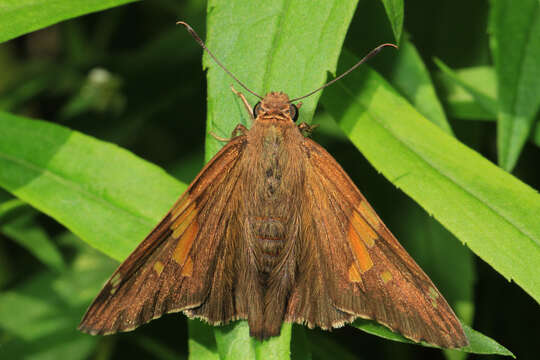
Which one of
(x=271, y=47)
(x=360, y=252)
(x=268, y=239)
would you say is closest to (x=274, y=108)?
(x=271, y=47)

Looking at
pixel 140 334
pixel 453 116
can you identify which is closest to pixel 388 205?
pixel 453 116

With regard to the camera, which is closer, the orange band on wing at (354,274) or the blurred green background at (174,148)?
the orange band on wing at (354,274)

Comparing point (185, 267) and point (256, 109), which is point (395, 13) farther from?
point (185, 267)

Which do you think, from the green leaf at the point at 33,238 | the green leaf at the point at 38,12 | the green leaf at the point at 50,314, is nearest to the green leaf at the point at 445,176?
the green leaf at the point at 38,12

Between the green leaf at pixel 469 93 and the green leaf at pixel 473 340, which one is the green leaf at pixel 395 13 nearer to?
the green leaf at pixel 469 93

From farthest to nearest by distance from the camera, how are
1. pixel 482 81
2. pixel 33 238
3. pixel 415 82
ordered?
pixel 33 238, pixel 482 81, pixel 415 82

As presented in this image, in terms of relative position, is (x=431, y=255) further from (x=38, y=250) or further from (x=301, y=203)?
(x=38, y=250)

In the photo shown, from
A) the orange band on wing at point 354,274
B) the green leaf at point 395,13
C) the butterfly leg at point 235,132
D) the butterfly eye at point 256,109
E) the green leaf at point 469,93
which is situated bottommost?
the orange band on wing at point 354,274
